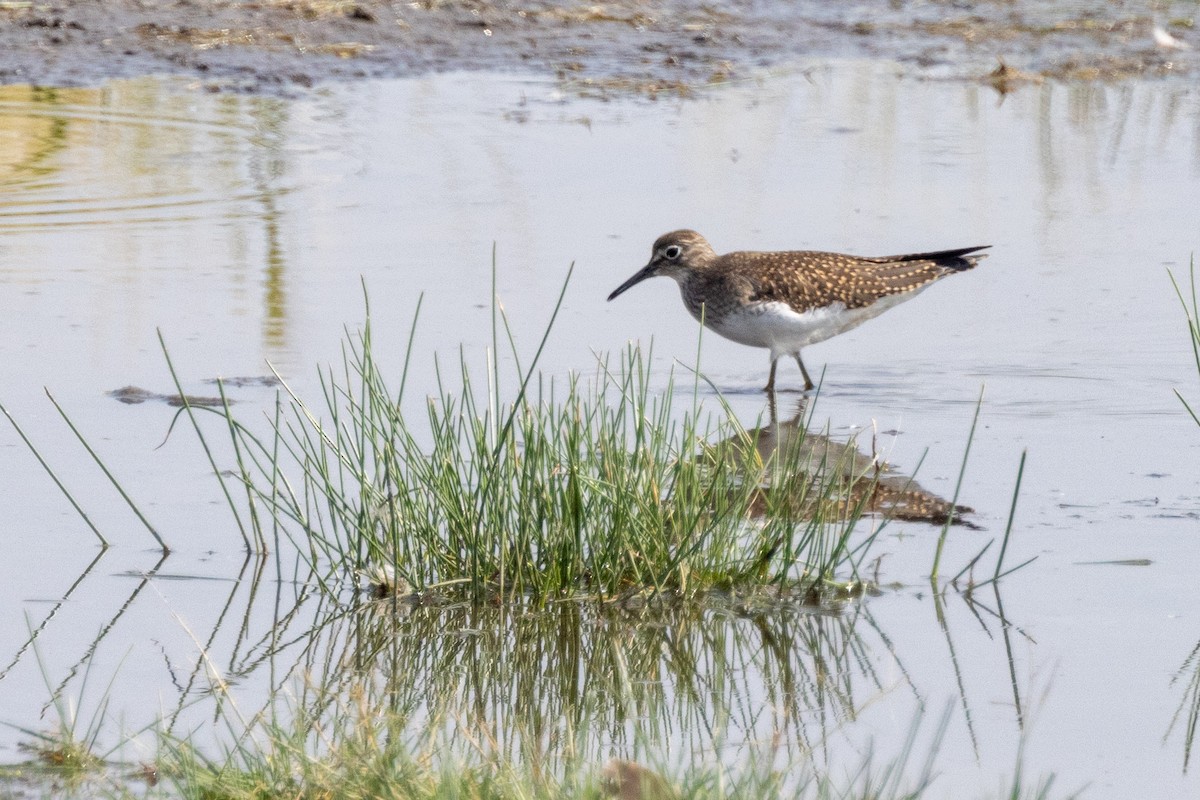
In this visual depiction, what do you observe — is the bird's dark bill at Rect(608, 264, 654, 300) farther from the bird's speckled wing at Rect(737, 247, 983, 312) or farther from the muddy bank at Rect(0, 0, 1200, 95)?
the muddy bank at Rect(0, 0, 1200, 95)

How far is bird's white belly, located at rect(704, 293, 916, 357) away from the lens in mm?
7449

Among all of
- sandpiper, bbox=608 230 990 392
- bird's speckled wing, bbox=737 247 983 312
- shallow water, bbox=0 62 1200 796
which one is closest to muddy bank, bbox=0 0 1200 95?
shallow water, bbox=0 62 1200 796

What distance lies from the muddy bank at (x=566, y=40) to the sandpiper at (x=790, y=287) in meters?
4.09

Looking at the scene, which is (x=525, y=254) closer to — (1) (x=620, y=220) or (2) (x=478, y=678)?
(1) (x=620, y=220)

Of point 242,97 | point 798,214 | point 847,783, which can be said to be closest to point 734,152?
point 798,214

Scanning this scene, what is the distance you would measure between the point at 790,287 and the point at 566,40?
5879mm

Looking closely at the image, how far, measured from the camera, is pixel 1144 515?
559cm

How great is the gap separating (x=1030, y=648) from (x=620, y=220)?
488 centimetres

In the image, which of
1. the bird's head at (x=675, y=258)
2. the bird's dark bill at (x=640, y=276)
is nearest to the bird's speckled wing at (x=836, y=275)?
the bird's head at (x=675, y=258)

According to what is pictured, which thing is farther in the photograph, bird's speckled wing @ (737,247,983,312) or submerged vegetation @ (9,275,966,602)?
bird's speckled wing @ (737,247,983,312)

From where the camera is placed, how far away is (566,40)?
1291cm

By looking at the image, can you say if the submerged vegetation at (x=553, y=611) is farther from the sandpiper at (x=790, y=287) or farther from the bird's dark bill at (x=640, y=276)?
the bird's dark bill at (x=640, y=276)

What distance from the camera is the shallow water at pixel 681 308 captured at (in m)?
4.51

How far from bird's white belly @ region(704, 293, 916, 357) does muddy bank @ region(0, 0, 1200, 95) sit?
14.6 ft
